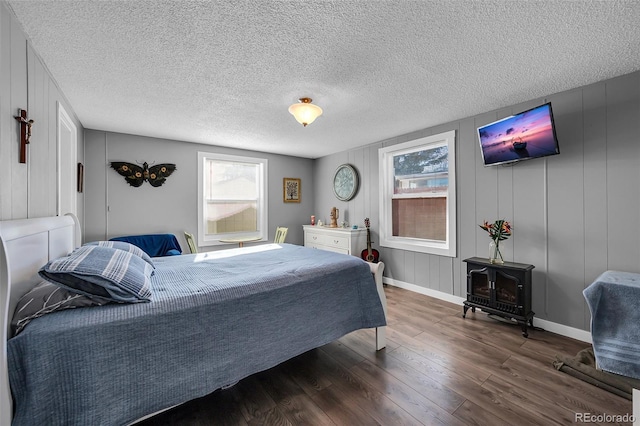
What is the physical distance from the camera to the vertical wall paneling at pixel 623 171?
2.21 m

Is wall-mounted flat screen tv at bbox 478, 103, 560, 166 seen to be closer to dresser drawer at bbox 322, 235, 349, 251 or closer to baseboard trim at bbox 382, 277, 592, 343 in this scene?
baseboard trim at bbox 382, 277, 592, 343

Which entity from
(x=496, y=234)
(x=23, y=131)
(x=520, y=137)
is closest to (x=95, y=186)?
(x=23, y=131)

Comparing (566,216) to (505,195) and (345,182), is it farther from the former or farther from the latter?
(345,182)

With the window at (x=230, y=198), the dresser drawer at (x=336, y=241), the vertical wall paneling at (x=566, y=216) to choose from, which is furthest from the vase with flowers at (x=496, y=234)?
the window at (x=230, y=198)

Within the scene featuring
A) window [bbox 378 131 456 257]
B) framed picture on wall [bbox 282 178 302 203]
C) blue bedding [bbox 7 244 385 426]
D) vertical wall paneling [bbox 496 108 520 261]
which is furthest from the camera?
framed picture on wall [bbox 282 178 302 203]

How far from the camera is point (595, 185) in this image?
2.42 m

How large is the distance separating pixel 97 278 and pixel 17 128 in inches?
44.3

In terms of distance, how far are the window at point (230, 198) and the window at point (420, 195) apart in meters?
2.34

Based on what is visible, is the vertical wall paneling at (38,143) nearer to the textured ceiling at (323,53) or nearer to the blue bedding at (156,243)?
the textured ceiling at (323,53)

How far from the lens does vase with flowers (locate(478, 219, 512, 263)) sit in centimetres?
282

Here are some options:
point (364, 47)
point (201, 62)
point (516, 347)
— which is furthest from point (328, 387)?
point (201, 62)

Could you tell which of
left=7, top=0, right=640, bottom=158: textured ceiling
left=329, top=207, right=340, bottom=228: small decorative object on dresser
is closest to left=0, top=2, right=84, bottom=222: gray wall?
left=7, top=0, right=640, bottom=158: textured ceiling

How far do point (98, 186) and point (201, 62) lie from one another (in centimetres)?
286

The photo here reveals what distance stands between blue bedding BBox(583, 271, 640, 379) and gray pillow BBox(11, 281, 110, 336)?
3.32 meters
